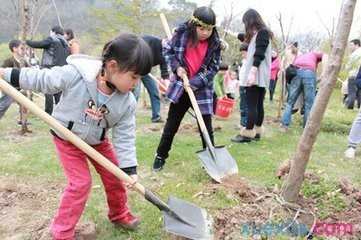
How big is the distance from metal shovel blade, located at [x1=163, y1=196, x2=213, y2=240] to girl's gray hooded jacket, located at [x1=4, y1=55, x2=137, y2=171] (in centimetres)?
47

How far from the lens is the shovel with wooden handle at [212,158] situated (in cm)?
433

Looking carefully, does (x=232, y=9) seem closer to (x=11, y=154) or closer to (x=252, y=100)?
(x=252, y=100)

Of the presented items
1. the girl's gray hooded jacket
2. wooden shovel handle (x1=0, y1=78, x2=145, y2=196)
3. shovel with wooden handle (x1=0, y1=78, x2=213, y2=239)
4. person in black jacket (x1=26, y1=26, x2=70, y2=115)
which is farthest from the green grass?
the girl's gray hooded jacket

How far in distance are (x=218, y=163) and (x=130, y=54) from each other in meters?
2.10

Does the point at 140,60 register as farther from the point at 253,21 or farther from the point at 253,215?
the point at 253,21

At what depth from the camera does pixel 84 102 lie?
2.82 metres

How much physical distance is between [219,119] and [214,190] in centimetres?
470

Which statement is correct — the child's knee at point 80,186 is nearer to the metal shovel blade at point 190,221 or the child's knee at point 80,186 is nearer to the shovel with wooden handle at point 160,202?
the shovel with wooden handle at point 160,202

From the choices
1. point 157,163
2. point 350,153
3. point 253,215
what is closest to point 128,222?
point 253,215

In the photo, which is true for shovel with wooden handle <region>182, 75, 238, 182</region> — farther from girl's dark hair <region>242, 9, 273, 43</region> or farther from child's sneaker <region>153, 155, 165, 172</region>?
girl's dark hair <region>242, 9, 273, 43</region>

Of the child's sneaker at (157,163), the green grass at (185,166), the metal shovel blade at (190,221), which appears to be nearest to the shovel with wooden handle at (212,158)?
the green grass at (185,166)

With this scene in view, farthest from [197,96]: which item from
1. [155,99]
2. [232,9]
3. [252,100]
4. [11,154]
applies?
[232,9]

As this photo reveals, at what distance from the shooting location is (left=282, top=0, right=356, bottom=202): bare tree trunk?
3.17 m

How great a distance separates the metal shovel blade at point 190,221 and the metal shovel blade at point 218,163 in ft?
3.22
